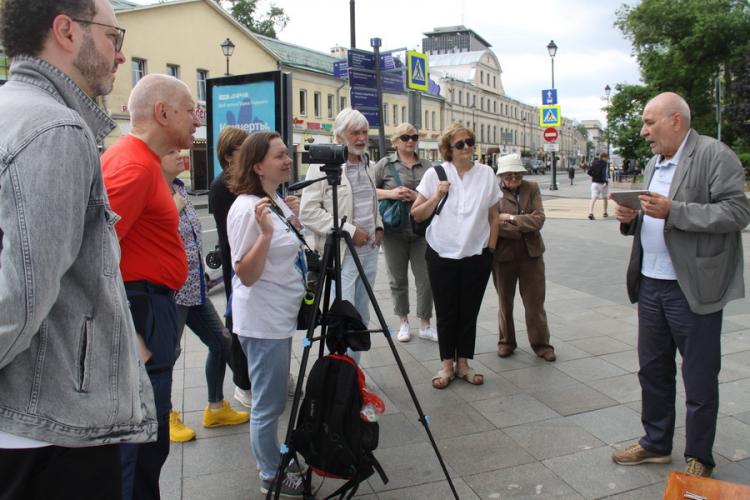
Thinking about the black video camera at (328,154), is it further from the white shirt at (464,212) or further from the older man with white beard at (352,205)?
the white shirt at (464,212)

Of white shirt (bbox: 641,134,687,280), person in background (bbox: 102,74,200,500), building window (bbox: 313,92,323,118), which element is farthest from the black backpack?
building window (bbox: 313,92,323,118)

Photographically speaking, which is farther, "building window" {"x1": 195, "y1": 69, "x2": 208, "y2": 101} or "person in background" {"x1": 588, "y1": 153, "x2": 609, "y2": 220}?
"building window" {"x1": 195, "y1": 69, "x2": 208, "y2": 101}

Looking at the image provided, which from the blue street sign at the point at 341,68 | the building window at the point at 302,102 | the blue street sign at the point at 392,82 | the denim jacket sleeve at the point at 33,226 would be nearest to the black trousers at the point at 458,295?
the denim jacket sleeve at the point at 33,226

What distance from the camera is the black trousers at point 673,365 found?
317 cm

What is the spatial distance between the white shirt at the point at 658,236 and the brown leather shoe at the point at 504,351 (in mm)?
2059

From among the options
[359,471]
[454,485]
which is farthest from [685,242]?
[359,471]

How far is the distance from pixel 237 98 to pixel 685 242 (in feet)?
16.6

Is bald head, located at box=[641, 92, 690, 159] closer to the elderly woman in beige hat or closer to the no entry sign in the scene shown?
the elderly woman in beige hat

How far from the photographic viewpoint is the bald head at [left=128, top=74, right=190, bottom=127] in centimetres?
247

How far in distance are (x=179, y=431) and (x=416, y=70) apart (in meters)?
8.54

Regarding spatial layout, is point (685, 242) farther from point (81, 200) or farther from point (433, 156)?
point (433, 156)

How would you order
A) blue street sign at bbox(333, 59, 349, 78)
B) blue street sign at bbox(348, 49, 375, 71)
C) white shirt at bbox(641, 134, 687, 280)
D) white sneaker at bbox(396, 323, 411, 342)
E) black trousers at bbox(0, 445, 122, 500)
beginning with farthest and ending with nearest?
blue street sign at bbox(333, 59, 349, 78)
blue street sign at bbox(348, 49, 375, 71)
white sneaker at bbox(396, 323, 411, 342)
white shirt at bbox(641, 134, 687, 280)
black trousers at bbox(0, 445, 122, 500)

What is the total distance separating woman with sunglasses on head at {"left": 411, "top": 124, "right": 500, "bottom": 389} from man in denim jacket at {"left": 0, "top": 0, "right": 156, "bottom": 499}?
3222mm

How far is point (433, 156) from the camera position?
65625 millimetres
